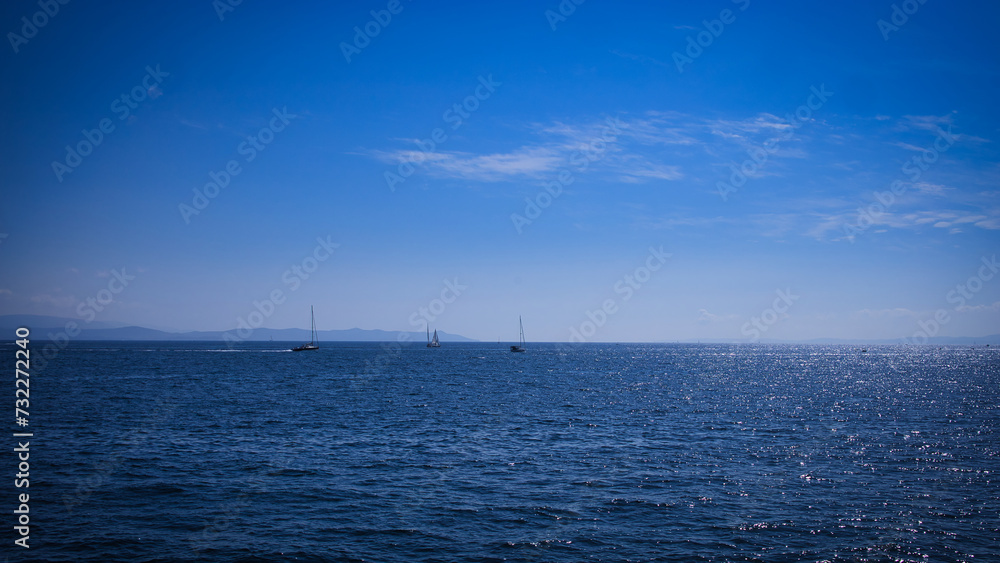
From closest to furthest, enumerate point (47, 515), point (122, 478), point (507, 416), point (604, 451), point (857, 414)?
point (47, 515) → point (122, 478) → point (604, 451) → point (507, 416) → point (857, 414)

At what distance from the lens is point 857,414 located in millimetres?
63438

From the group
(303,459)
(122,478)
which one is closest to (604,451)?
(303,459)

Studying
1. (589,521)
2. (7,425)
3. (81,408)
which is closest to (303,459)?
(589,521)

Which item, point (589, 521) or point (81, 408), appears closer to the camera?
point (589, 521)

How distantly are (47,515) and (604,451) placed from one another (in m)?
35.1

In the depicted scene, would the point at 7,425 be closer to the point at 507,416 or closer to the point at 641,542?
the point at 507,416

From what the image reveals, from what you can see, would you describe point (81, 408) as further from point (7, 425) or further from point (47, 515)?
point (47, 515)

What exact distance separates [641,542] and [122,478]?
31433 millimetres

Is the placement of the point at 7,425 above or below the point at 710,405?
above

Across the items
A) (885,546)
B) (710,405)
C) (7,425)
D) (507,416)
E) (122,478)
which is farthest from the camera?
(710,405)

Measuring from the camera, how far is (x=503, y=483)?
33.2m

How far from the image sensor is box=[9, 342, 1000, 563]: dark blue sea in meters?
24.0

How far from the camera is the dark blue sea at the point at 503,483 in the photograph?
23969mm

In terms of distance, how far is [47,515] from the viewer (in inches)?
1047
